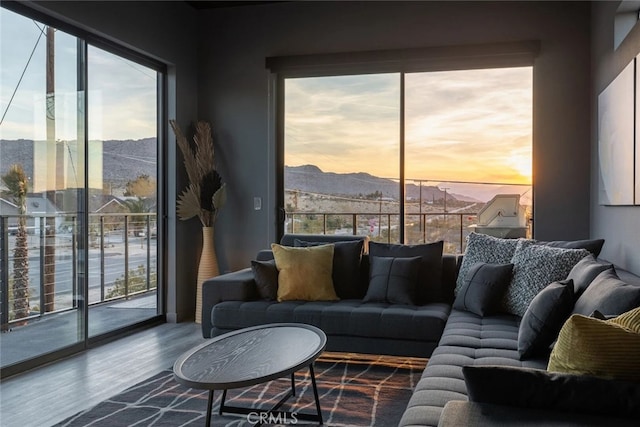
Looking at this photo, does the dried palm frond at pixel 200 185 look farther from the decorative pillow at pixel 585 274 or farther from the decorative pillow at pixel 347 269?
the decorative pillow at pixel 585 274

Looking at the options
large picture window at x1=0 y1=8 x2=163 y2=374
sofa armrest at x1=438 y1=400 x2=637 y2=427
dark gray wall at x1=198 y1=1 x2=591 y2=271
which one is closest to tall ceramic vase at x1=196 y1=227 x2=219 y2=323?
dark gray wall at x1=198 y1=1 x2=591 y2=271

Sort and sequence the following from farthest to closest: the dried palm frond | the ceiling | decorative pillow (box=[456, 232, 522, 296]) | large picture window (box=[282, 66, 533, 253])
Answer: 1. the ceiling
2. large picture window (box=[282, 66, 533, 253])
3. the dried palm frond
4. decorative pillow (box=[456, 232, 522, 296])

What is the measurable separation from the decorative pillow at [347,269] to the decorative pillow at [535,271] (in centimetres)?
118

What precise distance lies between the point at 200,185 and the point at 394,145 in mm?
1930

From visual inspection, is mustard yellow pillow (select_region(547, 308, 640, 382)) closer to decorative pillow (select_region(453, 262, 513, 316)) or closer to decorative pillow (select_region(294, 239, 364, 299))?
decorative pillow (select_region(453, 262, 513, 316))

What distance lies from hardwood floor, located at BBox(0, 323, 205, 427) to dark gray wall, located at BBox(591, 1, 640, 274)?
310cm

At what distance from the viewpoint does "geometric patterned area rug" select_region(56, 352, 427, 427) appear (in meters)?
2.69

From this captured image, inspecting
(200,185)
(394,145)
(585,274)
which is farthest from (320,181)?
(585,274)

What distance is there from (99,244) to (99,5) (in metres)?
1.88

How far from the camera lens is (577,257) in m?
3.15

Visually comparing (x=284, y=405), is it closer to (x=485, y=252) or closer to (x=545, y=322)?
(x=545, y=322)

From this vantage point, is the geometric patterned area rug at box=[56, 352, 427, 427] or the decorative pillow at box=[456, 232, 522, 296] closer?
the geometric patterned area rug at box=[56, 352, 427, 427]

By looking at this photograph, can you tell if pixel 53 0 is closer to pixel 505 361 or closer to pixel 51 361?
pixel 51 361

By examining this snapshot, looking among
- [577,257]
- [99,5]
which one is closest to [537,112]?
[577,257]
